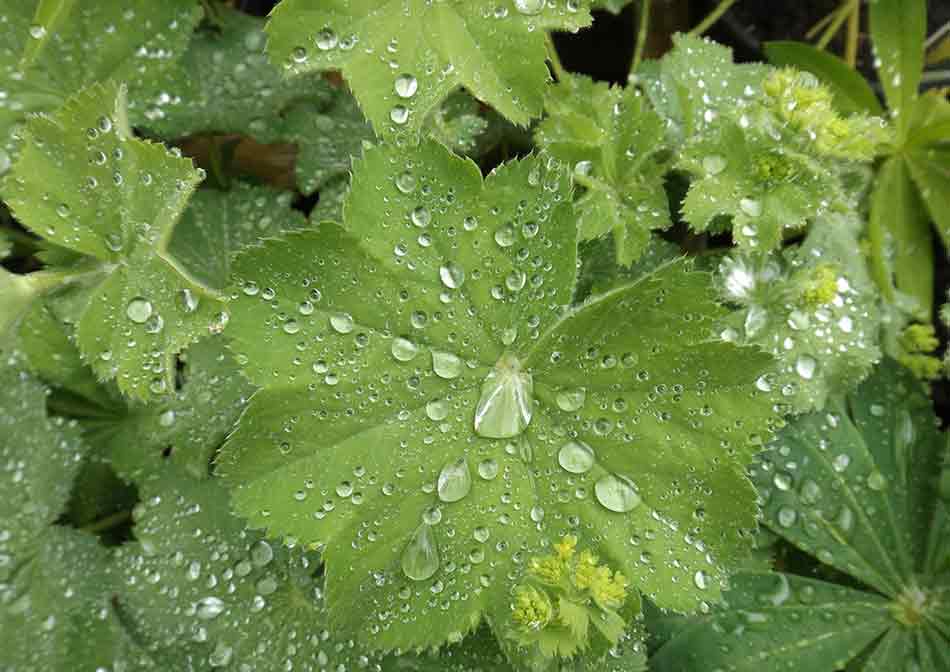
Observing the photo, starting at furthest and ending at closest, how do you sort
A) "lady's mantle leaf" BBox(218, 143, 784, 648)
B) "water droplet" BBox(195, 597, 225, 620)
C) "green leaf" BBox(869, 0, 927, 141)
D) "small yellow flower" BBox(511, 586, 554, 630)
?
"green leaf" BBox(869, 0, 927, 141), "water droplet" BBox(195, 597, 225, 620), "lady's mantle leaf" BBox(218, 143, 784, 648), "small yellow flower" BBox(511, 586, 554, 630)

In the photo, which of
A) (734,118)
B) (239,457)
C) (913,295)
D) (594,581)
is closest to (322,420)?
(239,457)

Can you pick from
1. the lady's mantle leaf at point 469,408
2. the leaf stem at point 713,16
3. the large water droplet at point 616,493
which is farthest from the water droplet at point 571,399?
the leaf stem at point 713,16

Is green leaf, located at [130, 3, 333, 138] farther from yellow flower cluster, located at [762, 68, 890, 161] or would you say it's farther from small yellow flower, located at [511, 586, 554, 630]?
small yellow flower, located at [511, 586, 554, 630]

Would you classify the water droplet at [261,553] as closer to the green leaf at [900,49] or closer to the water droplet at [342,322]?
the water droplet at [342,322]

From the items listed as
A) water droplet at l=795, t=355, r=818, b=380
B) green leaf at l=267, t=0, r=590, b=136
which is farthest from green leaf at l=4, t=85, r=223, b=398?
water droplet at l=795, t=355, r=818, b=380

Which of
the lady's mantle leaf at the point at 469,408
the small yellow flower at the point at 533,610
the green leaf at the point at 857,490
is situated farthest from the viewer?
the green leaf at the point at 857,490

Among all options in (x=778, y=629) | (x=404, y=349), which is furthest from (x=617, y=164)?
(x=778, y=629)
